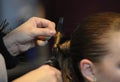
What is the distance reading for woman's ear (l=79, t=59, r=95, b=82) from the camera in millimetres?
675

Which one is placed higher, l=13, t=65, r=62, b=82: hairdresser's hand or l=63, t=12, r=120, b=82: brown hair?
l=63, t=12, r=120, b=82: brown hair

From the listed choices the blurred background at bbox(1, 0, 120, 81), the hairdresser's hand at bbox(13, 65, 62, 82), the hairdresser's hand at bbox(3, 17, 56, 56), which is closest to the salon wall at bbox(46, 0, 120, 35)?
the blurred background at bbox(1, 0, 120, 81)

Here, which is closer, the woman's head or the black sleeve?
the woman's head

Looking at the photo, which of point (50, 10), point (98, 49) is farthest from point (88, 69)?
point (50, 10)

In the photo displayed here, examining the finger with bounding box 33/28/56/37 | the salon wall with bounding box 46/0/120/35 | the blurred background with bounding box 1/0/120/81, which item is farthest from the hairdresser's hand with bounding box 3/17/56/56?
the salon wall with bounding box 46/0/120/35

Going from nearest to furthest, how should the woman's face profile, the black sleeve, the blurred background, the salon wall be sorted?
1. the woman's face profile
2. the black sleeve
3. the blurred background
4. the salon wall

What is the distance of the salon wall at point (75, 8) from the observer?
4.98 feet

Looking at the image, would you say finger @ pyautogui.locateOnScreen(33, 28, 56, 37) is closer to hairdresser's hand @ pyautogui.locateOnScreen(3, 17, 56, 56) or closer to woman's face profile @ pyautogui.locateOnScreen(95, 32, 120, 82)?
hairdresser's hand @ pyautogui.locateOnScreen(3, 17, 56, 56)

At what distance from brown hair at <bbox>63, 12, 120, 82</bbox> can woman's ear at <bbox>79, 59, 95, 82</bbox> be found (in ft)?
0.03

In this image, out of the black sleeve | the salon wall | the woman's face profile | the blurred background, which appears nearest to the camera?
the woman's face profile

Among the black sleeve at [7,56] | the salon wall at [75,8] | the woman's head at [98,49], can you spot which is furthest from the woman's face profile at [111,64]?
the salon wall at [75,8]

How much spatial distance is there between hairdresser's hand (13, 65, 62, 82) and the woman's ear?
0.28ft

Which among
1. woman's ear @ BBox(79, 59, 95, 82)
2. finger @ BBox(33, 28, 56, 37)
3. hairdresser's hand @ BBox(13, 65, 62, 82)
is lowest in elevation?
hairdresser's hand @ BBox(13, 65, 62, 82)

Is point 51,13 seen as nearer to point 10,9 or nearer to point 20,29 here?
point 10,9
